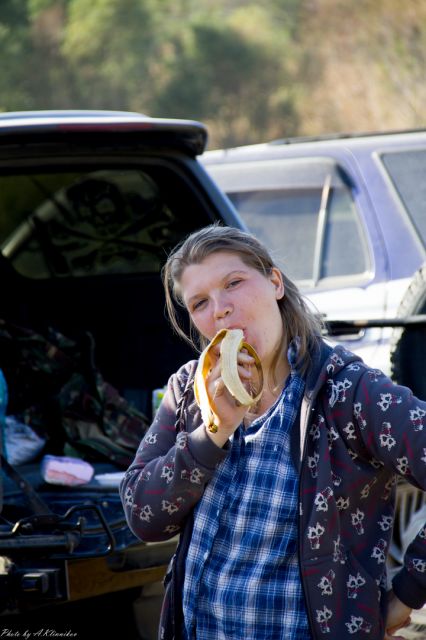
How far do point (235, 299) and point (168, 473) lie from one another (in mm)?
423

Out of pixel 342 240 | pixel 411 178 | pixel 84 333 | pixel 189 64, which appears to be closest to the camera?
pixel 84 333

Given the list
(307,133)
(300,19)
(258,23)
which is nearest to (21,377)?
(307,133)

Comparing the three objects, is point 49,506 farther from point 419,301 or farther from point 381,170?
point 381,170

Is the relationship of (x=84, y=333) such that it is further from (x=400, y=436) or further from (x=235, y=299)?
(x=400, y=436)

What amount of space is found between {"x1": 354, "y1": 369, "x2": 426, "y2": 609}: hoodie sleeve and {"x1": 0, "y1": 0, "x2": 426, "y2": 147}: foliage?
18.4 m

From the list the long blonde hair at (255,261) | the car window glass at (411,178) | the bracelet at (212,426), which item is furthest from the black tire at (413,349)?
the bracelet at (212,426)

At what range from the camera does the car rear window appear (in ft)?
14.2

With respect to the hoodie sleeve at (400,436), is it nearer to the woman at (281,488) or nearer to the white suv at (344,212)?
the woman at (281,488)

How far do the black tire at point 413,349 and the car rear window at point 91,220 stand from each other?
932 mm

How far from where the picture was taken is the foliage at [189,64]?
2225 cm

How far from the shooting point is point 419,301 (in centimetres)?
419

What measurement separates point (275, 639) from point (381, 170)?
4.05 meters

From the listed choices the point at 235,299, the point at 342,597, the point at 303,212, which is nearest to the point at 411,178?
the point at 303,212

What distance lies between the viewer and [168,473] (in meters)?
2.30
